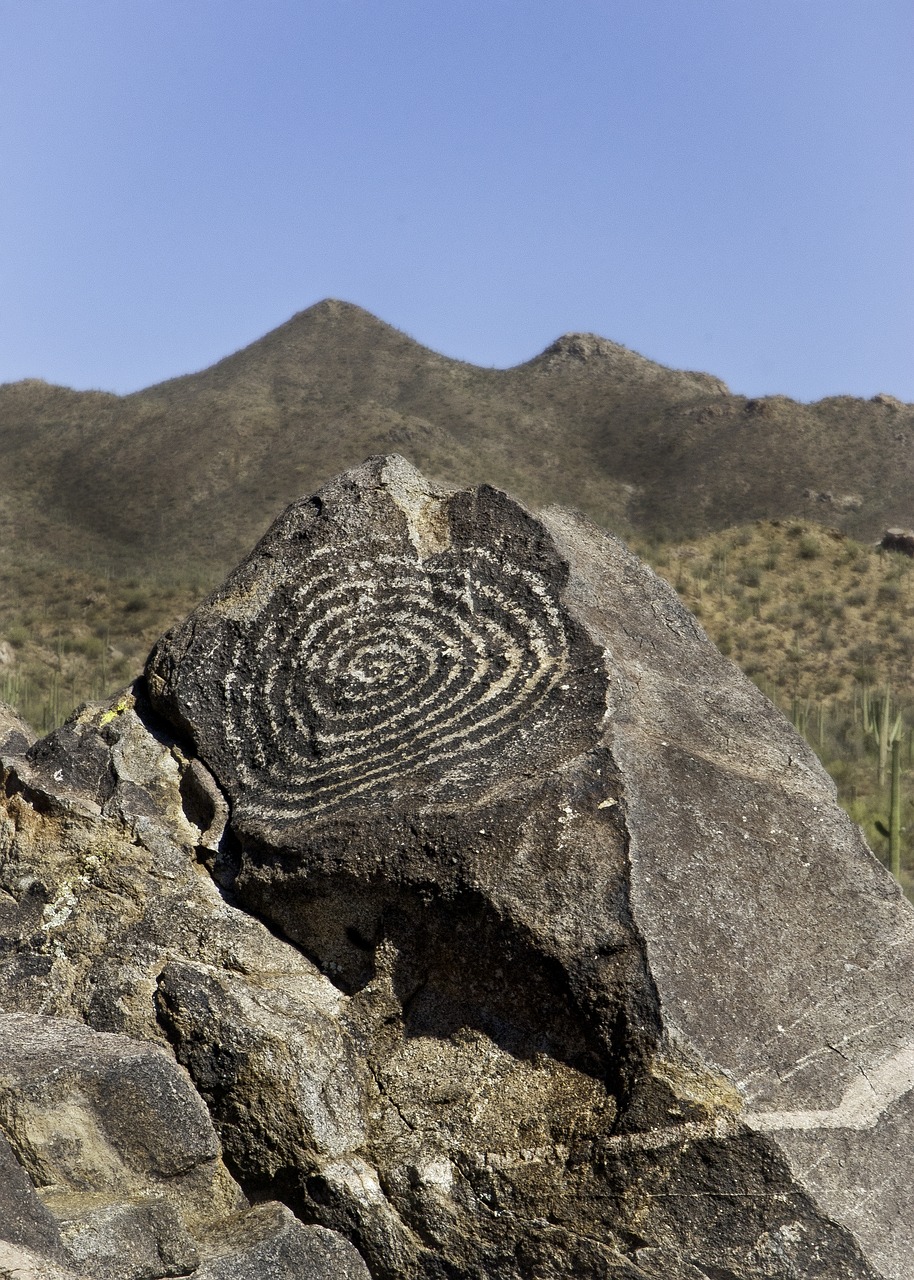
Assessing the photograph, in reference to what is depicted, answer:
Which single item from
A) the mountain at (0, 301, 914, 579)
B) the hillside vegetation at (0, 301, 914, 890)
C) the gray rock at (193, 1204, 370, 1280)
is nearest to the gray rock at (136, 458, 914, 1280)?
the gray rock at (193, 1204, 370, 1280)

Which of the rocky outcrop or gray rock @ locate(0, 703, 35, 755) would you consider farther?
the rocky outcrop

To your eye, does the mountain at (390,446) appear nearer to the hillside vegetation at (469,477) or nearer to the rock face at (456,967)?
the hillside vegetation at (469,477)

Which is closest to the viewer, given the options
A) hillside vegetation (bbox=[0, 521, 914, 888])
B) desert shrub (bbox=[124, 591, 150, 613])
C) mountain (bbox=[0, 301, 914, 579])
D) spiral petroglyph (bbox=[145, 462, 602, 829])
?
spiral petroglyph (bbox=[145, 462, 602, 829])

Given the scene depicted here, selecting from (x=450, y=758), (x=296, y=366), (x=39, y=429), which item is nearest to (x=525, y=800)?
(x=450, y=758)

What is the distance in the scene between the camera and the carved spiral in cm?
489

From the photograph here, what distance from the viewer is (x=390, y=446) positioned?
45250 mm

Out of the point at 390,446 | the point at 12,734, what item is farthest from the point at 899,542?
the point at 12,734

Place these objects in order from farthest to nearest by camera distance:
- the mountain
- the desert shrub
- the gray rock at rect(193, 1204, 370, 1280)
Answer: the mountain, the desert shrub, the gray rock at rect(193, 1204, 370, 1280)

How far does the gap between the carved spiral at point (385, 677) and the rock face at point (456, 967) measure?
16 millimetres

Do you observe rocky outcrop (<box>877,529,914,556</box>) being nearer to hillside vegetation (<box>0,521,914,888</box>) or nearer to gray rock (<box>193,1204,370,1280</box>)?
hillside vegetation (<box>0,521,914,888</box>)

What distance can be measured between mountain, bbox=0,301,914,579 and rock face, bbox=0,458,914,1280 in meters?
33.5

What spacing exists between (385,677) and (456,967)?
133 cm

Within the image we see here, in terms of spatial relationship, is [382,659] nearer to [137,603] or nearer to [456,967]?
[456,967]

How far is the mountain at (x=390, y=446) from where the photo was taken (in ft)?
145
